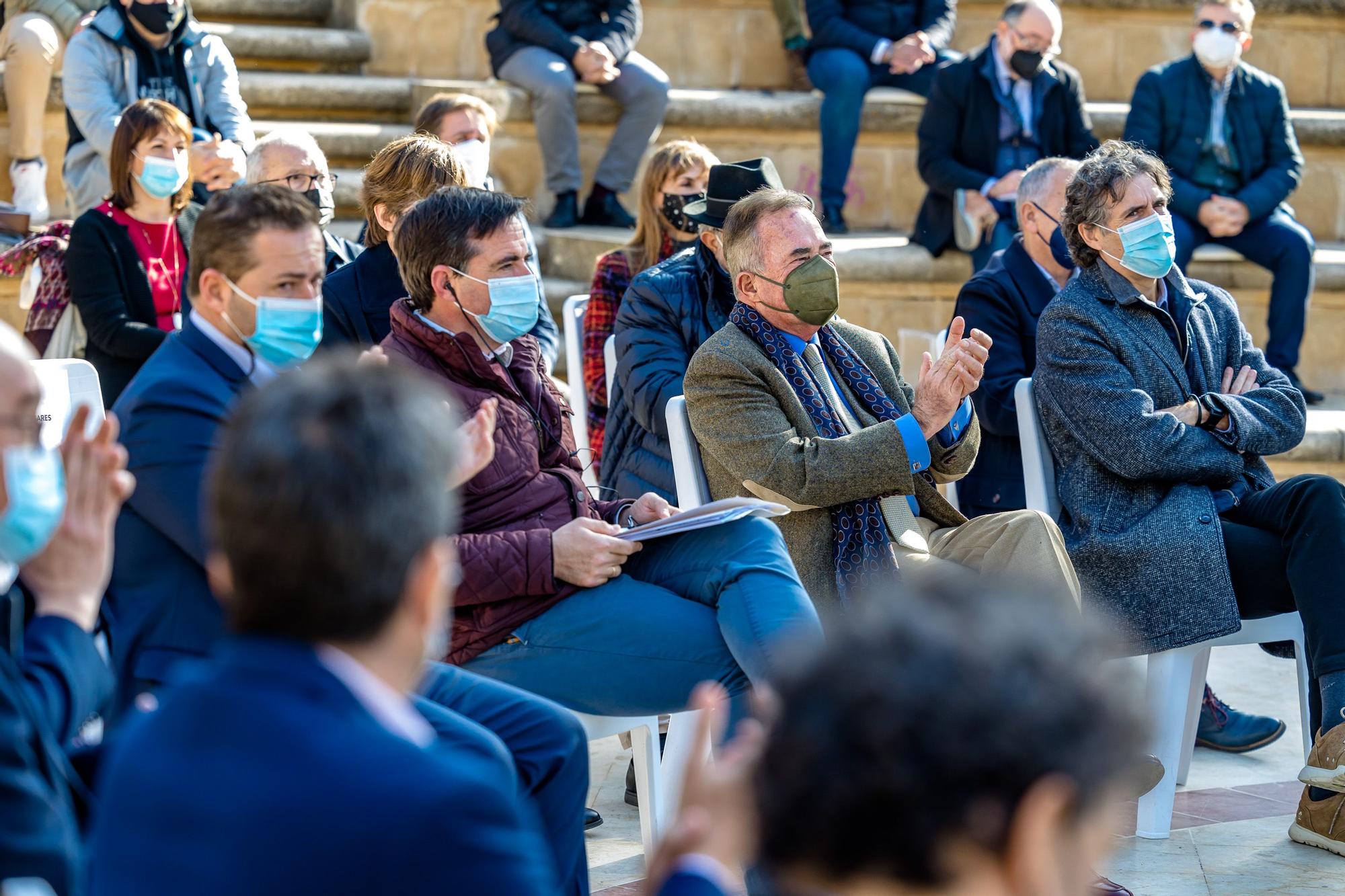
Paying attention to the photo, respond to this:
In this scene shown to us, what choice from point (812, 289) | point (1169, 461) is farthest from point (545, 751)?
point (1169, 461)

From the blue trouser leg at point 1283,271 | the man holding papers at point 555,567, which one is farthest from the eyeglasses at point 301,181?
the blue trouser leg at point 1283,271

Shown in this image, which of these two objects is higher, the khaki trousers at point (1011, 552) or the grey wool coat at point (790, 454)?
the grey wool coat at point (790, 454)

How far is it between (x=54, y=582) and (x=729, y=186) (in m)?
2.53

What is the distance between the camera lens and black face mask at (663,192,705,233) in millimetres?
4523

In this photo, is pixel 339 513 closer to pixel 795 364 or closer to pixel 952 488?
pixel 795 364

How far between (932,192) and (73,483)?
4.93 m

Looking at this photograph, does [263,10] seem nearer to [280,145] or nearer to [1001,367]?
[280,145]

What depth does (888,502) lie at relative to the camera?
3.33 m

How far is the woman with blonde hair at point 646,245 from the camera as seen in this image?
14.5 ft

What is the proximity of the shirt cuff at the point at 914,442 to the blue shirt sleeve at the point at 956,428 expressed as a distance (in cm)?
24

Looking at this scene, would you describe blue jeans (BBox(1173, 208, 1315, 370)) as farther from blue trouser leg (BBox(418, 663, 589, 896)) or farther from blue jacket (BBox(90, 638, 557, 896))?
blue jacket (BBox(90, 638, 557, 896))

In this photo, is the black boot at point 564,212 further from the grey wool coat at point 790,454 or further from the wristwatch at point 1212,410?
the wristwatch at point 1212,410

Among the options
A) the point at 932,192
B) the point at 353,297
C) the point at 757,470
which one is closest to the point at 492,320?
the point at 757,470

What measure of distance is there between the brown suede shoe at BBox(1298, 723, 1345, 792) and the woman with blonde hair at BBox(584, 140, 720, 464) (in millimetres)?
1985
